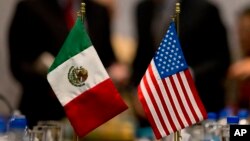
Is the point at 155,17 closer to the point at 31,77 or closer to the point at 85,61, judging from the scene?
the point at 31,77

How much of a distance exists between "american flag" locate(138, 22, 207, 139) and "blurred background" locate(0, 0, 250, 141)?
3.68 feet

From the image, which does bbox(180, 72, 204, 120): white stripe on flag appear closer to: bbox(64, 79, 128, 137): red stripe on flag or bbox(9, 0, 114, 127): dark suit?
bbox(64, 79, 128, 137): red stripe on flag

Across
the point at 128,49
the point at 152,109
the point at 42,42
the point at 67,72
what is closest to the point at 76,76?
the point at 67,72

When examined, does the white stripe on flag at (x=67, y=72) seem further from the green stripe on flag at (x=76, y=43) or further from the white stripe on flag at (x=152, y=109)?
the white stripe on flag at (x=152, y=109)

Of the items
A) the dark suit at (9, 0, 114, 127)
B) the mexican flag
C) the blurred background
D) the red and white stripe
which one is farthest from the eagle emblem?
the dark suit at (9, 0, 114, 127)

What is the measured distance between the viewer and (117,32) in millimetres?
4414

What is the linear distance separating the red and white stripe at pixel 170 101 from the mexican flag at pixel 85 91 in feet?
0.32

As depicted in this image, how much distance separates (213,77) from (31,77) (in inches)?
37.9

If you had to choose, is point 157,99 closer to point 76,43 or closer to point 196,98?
point 196,98

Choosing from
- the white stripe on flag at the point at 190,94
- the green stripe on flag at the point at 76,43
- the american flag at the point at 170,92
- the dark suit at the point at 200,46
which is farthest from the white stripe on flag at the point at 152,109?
the dark suit at the point at 200,46

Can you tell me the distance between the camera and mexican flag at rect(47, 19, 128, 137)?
2.37 metres

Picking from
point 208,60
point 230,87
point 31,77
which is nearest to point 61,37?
point 31,77

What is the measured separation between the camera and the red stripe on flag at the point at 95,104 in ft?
7.80

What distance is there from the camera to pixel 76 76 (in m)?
2.38
